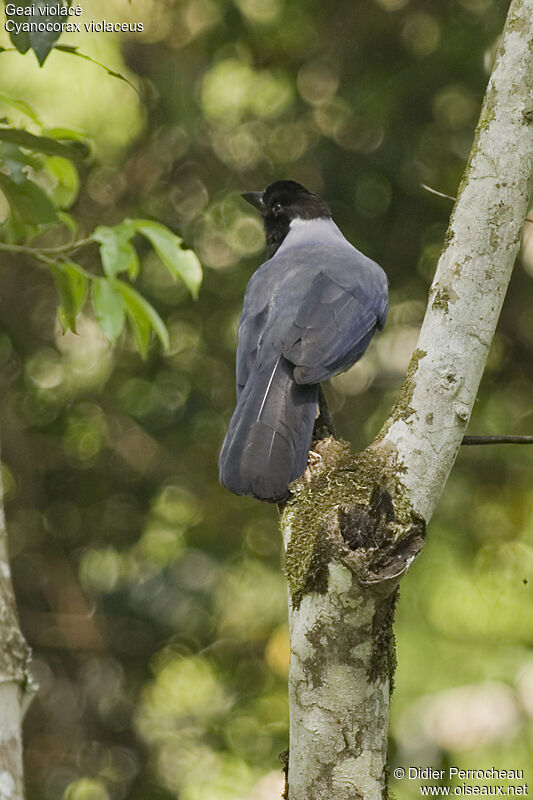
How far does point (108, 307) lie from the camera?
99.3 inches

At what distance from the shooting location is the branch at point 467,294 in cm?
187

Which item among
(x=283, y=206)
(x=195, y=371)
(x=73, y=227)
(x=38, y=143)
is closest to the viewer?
(x=38, y=143)

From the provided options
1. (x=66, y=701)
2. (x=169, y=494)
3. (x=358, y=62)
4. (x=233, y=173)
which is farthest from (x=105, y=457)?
(x=358, y=62)

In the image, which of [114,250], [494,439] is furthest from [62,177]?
[494,439]

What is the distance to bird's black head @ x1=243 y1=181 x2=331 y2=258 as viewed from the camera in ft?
12.2

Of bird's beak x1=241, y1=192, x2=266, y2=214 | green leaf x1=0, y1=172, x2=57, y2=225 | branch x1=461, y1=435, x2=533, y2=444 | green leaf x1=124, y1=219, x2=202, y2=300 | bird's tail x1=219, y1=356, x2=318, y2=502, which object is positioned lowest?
branch x1=461, y1=435, x2=533, y2=444

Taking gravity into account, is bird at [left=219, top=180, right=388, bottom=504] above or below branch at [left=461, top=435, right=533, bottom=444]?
above

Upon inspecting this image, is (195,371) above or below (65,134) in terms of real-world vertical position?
above

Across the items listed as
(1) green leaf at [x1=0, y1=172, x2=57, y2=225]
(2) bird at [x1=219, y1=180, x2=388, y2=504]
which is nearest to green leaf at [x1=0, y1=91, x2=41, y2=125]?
(1) green leaf at [x1=0, y1=172, x2=57, y2=225]

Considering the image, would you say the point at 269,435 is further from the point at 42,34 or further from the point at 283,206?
the point at 283,206

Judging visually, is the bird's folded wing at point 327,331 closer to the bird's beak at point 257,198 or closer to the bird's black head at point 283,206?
the bird's black head at point 283,206

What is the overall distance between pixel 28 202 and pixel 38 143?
180mm

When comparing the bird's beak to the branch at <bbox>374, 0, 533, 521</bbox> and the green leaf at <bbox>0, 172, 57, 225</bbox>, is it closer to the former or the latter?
the green leaf at <bbox>0, 172, 57, 225</bbox>

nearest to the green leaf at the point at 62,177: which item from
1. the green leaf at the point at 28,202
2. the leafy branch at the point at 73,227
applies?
the leafy branch at the point at 73,227
